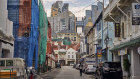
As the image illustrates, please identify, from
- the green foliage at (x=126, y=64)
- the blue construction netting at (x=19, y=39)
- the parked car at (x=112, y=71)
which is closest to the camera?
the parked car at (x=112, y=71)

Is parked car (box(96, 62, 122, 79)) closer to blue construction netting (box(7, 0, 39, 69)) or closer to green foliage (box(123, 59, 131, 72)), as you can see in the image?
green foliage (box(123, 59, 131, 72))

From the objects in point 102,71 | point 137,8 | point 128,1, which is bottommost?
point 102,71

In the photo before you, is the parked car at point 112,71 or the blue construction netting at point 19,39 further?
the blue construction netting at point 19,39

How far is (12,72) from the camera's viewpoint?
13391 millimetres

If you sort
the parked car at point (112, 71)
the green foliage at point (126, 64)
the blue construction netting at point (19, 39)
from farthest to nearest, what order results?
the blue construction netting at point (19, 39) → the green foliage at point (126, 64) → the parked car at point (112, 71)

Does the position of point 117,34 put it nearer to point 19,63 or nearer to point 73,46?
point 19,63

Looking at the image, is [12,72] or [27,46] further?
[27,46]

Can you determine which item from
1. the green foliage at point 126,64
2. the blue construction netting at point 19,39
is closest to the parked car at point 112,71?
the green foliage at point 126,64

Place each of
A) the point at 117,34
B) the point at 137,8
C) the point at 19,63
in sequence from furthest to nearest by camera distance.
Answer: the point at 117,34
the point at 137,8
the point at 19,63

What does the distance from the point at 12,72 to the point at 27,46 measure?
21906 mm

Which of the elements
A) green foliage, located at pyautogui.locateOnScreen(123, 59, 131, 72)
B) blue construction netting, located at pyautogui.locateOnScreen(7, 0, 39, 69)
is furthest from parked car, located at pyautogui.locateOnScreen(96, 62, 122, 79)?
blue construction netting, located at pyautogui.locateOnScreen(7, 0, 39, 69)

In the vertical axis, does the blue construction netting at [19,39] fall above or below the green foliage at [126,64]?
above

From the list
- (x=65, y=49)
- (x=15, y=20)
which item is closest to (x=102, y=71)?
(x=15, y=20)

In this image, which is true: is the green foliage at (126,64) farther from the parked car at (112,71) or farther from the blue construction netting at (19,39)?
the blue construction netting at (19,39)
